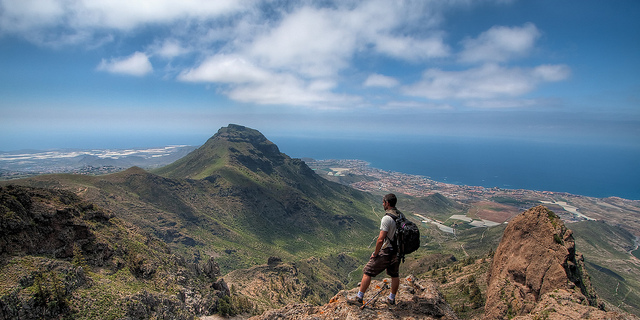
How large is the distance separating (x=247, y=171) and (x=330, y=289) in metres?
110

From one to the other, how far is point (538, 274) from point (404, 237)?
12868 mm

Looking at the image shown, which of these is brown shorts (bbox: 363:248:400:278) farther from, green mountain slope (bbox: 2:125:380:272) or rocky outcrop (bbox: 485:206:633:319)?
green mountain slope (bbox: 2:125:380:272)

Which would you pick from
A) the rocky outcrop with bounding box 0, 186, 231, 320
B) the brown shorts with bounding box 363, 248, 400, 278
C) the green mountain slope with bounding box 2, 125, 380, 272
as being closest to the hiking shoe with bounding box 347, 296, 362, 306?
the brown shorts with bounding box 363, 248, 400, 278

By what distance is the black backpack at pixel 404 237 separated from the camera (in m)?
8.85

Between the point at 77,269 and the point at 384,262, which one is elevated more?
the point at 384,262

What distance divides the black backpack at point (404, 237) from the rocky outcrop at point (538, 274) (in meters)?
7.85

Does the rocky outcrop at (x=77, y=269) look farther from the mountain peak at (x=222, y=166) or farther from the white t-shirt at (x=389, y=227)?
Result: the mountain peak at (x=222, y=166)

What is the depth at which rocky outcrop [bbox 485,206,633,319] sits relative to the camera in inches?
519

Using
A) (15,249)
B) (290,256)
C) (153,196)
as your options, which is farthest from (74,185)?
(15,249)

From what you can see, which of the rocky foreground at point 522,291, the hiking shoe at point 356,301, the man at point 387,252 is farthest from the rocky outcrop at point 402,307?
the man at point 387,252

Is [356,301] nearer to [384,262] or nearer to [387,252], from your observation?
[384,262]

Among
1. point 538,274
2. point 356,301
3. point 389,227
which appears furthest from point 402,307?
point 538,274

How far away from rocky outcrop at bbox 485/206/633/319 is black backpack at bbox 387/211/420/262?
7.85m

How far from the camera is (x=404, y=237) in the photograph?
8.88 meters
